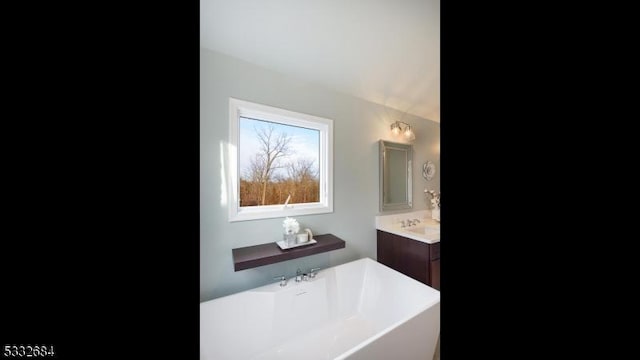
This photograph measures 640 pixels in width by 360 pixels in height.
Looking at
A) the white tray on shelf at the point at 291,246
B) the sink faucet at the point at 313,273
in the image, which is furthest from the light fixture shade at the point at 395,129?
the sink faucet at the point at 313,273

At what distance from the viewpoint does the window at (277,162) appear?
148cm

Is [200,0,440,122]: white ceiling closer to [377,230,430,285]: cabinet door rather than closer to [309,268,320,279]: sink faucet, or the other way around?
[377,230,430,285]: cabinet door

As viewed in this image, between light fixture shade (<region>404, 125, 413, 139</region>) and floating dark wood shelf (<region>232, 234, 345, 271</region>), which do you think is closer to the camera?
floating dark wood shelf (<region>232, 234, 345, 271</region>)

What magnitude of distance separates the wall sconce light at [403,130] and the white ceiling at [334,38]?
490mm

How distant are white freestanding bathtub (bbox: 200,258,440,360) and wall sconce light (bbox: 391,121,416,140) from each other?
1390 mm

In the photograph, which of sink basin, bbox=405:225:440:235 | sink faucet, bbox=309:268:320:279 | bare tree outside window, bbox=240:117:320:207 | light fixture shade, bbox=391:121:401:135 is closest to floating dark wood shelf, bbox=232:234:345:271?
sink faucet, bbox=309:268:320:279

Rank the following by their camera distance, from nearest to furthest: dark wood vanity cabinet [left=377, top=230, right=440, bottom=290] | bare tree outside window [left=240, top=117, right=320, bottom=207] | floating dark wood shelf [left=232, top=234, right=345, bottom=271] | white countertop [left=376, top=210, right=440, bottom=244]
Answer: floating dark wood shelf [left=232, top=234, right=345, bottom=271], bare tree outside window [left=240, top=117, right=320, bottom=207], dark wood vanity cabinet [left=377, top=230, right=440, bottom=290], white countertop [left=376, top=210, right=440, bottom=244]

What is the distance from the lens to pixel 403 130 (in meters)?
2.27

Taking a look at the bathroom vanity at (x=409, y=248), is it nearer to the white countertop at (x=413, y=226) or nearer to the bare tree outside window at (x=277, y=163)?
the white countertop at (x=413, y=226)

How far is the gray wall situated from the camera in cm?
137
